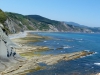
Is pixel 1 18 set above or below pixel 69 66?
above

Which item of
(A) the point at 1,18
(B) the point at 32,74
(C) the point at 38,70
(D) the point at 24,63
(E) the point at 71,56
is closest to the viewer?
(B) the point at 32,74

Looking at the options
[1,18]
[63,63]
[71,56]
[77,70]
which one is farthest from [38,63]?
[1,18]

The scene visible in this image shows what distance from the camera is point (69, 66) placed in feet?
211

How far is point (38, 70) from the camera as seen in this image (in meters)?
56.7

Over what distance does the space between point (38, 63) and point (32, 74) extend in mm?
12185

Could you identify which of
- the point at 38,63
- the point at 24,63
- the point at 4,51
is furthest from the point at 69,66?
the point at 4,51

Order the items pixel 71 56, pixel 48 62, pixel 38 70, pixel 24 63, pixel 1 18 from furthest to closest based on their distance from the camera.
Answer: pixel 1 18 < pixel 71 56 < pixel 48 62 < pixel 24 63 < pixel 38 70

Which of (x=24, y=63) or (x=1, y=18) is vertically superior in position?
(x=1, y=18)

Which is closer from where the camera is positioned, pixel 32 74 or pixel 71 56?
pixel 32 74

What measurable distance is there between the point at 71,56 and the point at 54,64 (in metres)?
15.7

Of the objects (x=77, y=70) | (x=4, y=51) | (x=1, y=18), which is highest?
(x=1, y=18)

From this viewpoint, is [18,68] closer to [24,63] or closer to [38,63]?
[24,63]

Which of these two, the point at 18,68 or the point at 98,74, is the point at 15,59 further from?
the point at 98,74

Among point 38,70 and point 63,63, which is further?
point 63,63
